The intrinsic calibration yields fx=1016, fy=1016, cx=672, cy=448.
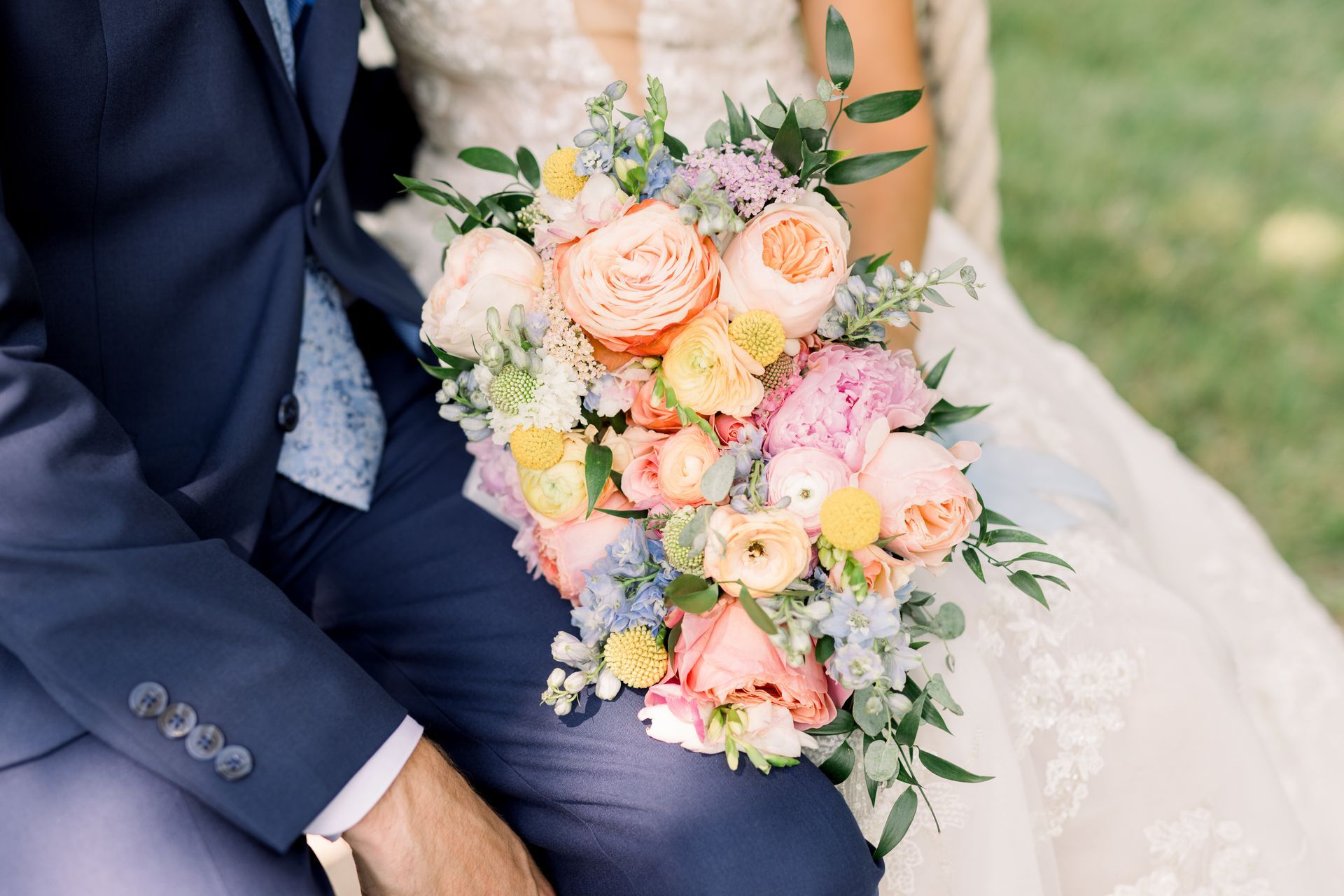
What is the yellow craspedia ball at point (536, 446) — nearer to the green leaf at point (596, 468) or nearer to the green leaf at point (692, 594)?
the green leaf at point (596, 468)

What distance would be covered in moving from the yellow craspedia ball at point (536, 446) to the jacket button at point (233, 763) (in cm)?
36

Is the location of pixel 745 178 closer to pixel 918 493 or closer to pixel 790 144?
pixel 790 144

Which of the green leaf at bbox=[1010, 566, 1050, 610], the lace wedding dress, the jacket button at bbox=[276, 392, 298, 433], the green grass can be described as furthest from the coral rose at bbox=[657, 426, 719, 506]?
the green grass

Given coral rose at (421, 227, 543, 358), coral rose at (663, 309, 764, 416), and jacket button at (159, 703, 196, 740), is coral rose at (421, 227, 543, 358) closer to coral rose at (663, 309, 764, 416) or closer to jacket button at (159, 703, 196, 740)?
coral rose at (663, 309, 764, 416)

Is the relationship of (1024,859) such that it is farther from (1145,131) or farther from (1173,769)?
(1145,131)

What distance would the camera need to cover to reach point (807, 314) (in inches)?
37.0

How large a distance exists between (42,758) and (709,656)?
0.63 m

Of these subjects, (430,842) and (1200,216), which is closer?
(430,842)

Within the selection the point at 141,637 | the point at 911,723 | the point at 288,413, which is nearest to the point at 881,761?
the point at 911,723

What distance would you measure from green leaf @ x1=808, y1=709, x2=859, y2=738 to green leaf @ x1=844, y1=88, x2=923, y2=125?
1.91 feet

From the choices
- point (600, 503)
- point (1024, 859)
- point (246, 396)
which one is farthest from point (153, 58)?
point (1024, 859)

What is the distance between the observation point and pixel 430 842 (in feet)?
3.27

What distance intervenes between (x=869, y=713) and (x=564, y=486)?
1.19 feet

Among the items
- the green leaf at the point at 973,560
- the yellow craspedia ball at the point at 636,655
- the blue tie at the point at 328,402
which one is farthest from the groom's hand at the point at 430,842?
the green leaf at the point at 973,560
